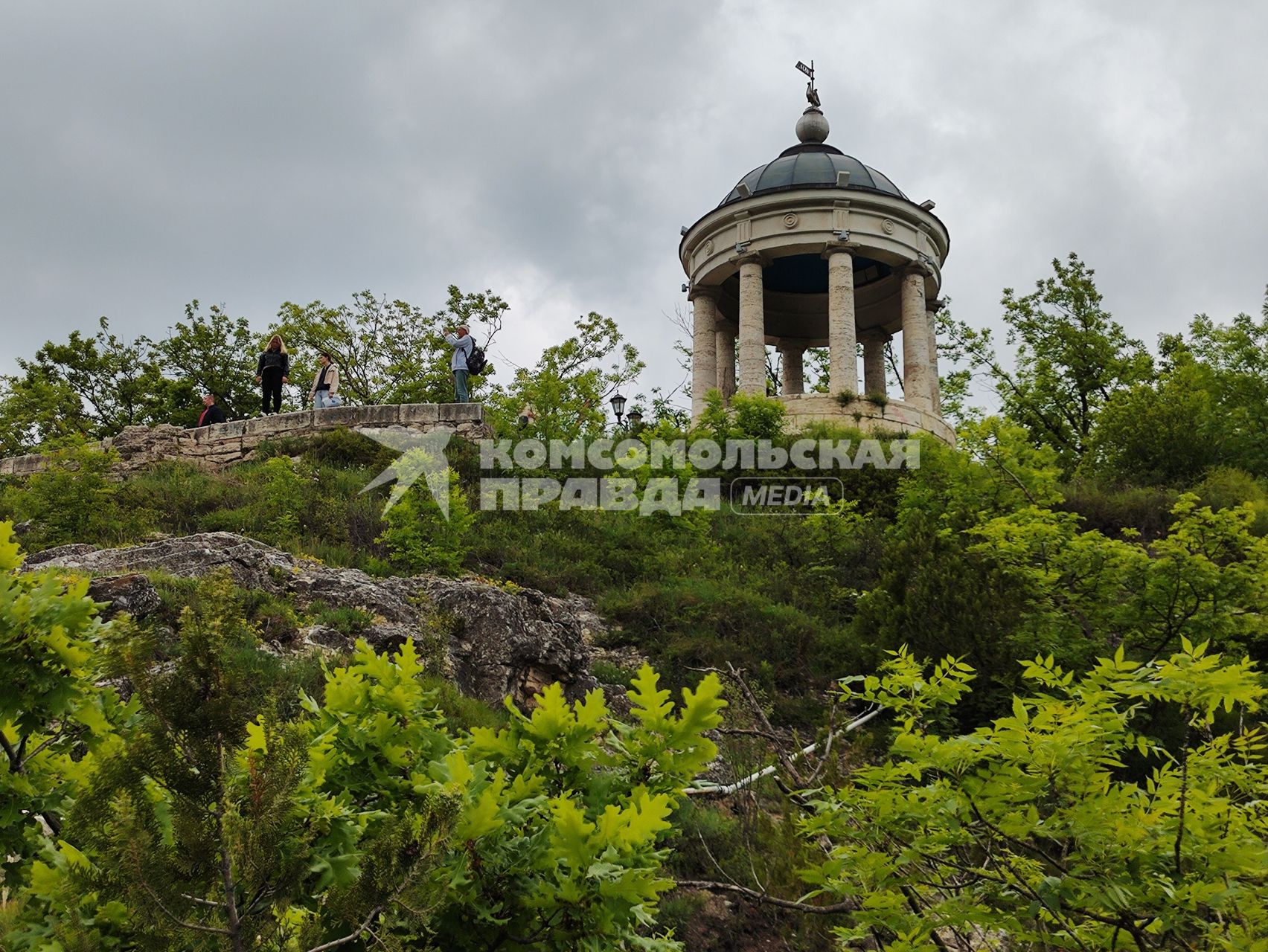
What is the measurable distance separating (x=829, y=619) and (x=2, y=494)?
38.9 feet

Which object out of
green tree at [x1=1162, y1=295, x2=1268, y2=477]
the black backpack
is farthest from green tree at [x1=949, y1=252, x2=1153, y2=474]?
the black backpack

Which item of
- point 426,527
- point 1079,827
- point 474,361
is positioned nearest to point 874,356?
point 474,361

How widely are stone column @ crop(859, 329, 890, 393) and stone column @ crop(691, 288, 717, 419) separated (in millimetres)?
4728

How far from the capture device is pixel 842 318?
23.4 meters

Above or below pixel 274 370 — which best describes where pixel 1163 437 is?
below

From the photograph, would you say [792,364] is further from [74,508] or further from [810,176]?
[74,508]

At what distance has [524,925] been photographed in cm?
253

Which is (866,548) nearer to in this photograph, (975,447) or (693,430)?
(975,447)

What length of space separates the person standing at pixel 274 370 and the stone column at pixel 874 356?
587 inches

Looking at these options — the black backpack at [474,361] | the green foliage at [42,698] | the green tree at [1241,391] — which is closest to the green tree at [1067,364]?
the green tree at [1241,391]

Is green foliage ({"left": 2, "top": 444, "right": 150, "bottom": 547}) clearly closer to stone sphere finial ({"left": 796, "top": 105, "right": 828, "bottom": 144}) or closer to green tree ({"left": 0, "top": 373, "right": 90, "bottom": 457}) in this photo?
green tree ({"left": 0, "top": 373, "right": 90, "bottom": 457})

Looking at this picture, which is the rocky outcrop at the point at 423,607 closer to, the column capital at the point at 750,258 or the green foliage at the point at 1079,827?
the green foliage at the point at 1079,827

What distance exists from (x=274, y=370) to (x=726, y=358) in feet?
38.5

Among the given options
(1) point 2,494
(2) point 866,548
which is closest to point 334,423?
(1) point 2,494
